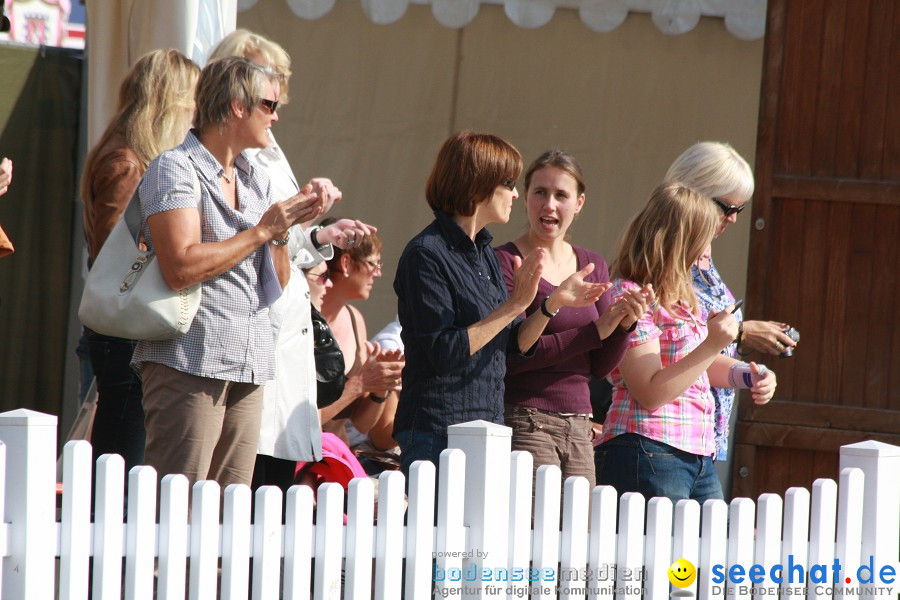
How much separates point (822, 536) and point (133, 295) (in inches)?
72.4

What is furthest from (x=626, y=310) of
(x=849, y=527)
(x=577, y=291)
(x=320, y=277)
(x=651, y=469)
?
(x=320, y=277)

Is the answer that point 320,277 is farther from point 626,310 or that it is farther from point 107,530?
point 107,530

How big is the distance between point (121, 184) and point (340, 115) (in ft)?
6.62

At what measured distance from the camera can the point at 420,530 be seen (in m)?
2.69

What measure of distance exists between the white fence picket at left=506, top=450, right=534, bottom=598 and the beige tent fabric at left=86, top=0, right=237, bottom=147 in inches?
97.9

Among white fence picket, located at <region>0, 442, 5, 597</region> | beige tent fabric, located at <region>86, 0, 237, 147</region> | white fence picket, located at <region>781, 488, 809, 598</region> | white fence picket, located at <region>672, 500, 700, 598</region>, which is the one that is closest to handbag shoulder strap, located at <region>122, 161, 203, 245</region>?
white fence picket, located at <region>0, 442, 5, 597</region>

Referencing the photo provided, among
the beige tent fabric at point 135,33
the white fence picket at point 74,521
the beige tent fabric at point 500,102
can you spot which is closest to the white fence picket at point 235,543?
the white fence picket at point 74,521

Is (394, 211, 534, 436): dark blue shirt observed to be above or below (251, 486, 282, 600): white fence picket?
above

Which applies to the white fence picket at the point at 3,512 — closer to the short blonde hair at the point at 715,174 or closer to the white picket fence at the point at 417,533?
the white picket fence at the point at 417,533

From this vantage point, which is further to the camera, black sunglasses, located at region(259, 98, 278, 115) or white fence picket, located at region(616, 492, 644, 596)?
black sunglasses, located at region(259, 98, 278, 115)

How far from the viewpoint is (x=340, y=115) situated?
5535 mm

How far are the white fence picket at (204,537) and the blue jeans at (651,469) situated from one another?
4.07 feet

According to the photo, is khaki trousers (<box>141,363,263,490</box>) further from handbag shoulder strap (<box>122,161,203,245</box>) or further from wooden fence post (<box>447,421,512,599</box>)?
wooden fence post (<box>447,421,512,599</box>)

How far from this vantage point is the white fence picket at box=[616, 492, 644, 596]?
2838mm
